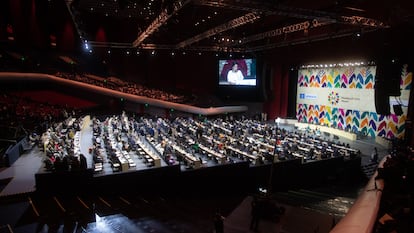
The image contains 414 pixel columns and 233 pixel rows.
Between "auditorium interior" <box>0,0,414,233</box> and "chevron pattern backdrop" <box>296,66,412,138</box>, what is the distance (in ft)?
0.37

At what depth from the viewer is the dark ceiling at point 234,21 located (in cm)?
1341

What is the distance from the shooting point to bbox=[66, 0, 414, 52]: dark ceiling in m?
13.4

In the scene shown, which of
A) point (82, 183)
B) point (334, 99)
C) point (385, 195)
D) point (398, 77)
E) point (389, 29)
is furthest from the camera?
point (334, 99)

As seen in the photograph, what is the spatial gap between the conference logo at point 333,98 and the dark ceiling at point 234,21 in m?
5.98

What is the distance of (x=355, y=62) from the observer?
69.0 ft

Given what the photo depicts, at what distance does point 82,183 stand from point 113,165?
155cm

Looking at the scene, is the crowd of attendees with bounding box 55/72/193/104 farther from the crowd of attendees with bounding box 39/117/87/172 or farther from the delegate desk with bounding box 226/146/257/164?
the delegate desk with bounding box 226/146/257/164

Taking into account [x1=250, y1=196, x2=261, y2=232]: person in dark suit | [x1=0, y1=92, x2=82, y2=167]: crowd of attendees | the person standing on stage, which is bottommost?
[x1=250, y1=196, x2=261, y2=232]: person in dark suit

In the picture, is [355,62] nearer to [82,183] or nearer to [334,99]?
[334,99]

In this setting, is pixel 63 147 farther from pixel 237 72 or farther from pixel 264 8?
pixel 237 72

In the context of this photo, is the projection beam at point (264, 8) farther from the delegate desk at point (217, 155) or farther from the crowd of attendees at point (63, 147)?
the crowd of attendees at point (63, 147)

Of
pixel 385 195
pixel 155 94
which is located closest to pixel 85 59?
pixel 155 94

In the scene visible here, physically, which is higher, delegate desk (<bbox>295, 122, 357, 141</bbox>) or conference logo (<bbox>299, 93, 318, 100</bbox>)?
conference logo (<bbox>299, 93, 318, 100</bbox>)

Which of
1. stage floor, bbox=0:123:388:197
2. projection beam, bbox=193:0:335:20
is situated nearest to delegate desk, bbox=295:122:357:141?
stage floor, bbox=0:123:388:197
